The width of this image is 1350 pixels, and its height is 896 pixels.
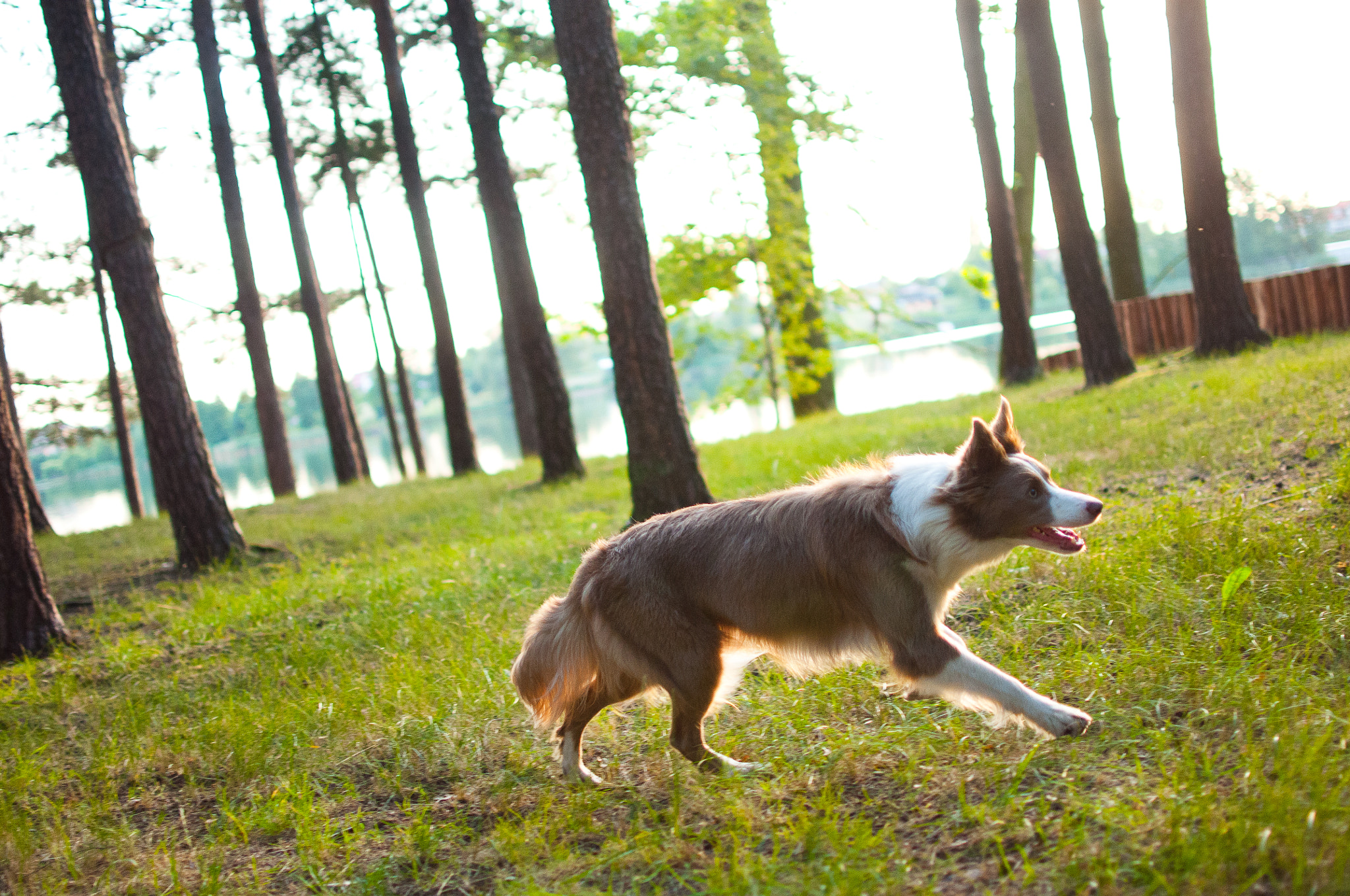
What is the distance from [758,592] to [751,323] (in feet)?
70.2

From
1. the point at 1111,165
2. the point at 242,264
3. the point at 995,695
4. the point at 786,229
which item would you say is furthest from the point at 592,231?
the point at 242,264

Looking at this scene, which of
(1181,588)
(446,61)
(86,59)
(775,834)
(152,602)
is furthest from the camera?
(446,61)

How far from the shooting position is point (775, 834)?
318 cm

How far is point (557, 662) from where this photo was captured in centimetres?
398

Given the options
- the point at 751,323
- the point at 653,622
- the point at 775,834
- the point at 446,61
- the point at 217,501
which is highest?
the point at 446,61

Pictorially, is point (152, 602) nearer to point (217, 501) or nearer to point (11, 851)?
point (217, 501)

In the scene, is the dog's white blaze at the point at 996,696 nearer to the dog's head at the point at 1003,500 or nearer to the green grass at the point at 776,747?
the green grass at the point at 776,747

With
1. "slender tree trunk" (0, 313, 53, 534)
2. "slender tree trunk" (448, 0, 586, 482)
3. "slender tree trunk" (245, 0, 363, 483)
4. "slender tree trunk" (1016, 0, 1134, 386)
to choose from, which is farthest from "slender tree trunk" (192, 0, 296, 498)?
"slender tree trunk" (1016, 0, 1134, 386)

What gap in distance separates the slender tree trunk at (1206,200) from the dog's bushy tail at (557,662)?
12.7 m

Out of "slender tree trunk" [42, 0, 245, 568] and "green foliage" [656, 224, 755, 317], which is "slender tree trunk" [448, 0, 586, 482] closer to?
"slender tree trunk" [42, 0, 245, 568]

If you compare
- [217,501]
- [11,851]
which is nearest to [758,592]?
[11,851]

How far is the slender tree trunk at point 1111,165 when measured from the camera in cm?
1784

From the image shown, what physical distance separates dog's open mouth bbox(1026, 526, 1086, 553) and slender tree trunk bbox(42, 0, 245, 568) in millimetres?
8571

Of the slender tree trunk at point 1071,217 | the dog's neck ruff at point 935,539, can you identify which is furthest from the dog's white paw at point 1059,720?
the slender tree trunk at point 1071,217
